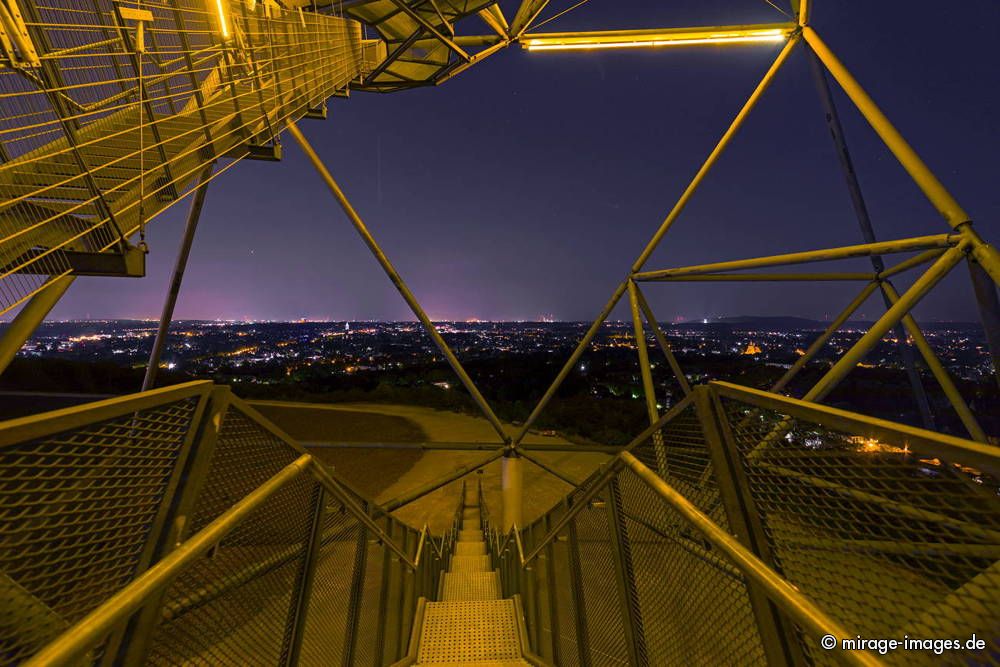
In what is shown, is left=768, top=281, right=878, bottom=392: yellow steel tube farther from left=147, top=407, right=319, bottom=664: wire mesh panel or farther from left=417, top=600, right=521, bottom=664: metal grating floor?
left=147, top=407, right=319, bottom=664: wire mesh panel

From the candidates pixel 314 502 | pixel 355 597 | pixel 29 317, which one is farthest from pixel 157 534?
pixel 29 317

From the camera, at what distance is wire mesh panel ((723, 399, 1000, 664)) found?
0.93 metres

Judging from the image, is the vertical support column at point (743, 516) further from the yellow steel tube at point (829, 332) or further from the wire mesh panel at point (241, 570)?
the yellow steel tube at point (829, 332)

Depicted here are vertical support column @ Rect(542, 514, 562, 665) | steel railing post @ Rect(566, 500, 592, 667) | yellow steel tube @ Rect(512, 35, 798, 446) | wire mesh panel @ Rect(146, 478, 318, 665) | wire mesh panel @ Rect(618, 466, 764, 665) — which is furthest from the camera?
yellow steel tube @ Rect(512, 35, 798, 446)

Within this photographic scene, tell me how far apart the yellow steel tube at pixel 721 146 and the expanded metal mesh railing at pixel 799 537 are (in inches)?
159

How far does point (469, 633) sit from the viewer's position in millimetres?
3914

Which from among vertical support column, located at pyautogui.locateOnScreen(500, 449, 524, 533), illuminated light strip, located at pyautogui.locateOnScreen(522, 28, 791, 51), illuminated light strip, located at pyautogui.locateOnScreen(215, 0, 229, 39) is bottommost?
vertical support column, located at pyautogui.locateOnScreen(500, 449, 524, 533)

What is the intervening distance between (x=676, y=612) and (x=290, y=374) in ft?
138

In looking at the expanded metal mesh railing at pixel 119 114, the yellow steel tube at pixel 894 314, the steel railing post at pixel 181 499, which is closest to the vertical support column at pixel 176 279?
the expanded metal mesh railing at pixel 119 114

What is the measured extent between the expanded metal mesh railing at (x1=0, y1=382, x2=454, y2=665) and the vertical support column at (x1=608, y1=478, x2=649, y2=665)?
172 cm

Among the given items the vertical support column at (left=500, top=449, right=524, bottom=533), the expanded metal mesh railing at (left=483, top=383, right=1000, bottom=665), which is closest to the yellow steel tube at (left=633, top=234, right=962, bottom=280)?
the expanded metal mesh railing at (left=483, top=383, right=1000, bottom=665)

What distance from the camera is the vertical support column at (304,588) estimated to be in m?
1.88

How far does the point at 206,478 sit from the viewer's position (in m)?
1.55

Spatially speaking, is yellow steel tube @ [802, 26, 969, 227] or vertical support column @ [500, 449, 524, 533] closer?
yellow steel tube @ [802, 26, 969, 227]
